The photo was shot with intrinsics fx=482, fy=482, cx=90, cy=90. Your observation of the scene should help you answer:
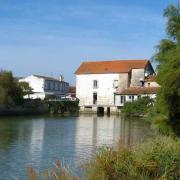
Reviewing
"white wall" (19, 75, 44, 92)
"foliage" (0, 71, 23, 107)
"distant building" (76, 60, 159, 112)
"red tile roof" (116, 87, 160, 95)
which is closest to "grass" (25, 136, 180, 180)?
"foliage" (0, 71, 23, 107)

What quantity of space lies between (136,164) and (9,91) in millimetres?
68553

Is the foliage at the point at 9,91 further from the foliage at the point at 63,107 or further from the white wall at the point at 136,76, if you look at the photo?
the white wall at the point at 136,76

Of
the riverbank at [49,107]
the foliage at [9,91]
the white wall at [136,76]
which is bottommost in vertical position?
the riverbank at [49,107]

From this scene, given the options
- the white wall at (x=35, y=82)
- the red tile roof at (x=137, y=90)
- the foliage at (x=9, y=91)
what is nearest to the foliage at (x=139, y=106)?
the red tile roof at (x=137, y=90)

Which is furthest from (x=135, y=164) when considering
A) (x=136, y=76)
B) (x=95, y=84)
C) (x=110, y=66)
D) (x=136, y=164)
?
(x=110, y=66)

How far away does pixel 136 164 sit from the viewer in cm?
1119

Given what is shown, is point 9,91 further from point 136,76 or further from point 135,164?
point 135,164

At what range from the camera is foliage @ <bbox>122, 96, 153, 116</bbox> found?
7212cm

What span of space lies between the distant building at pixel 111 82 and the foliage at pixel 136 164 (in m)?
68.3

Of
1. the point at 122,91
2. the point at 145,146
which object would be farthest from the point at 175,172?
the point at 122,91

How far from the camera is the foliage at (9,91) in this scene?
241 feet

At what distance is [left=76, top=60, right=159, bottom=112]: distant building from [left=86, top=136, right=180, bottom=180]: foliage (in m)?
68.3

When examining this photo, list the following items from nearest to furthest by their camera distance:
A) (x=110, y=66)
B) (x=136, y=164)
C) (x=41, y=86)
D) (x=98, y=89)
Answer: (x=136, y=164) → (x=98, y=89) → (x=110, y=66) → (x=41, y=86)

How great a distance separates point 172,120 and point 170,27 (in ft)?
21.4
